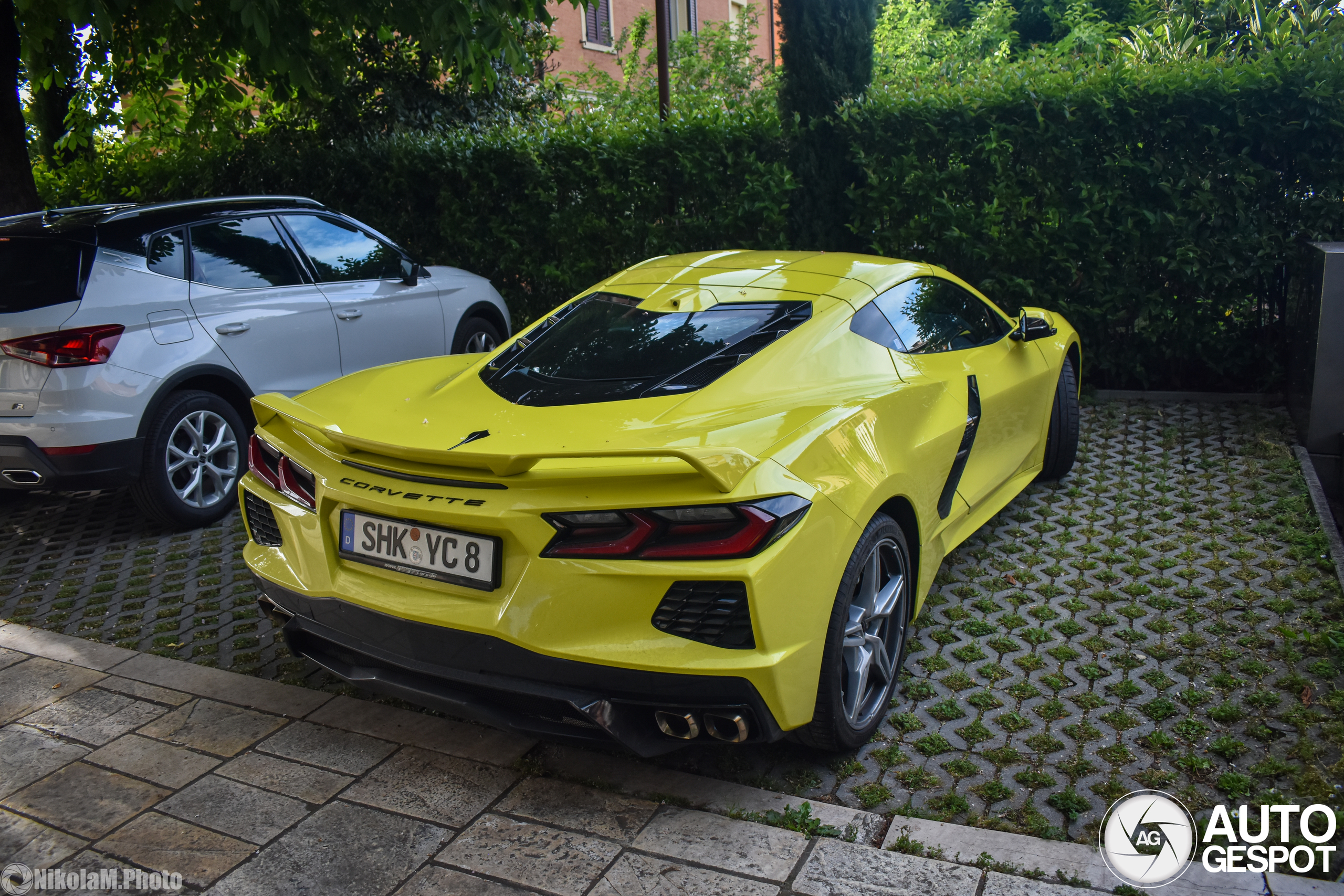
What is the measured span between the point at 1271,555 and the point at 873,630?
2441mm

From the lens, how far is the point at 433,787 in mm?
2934

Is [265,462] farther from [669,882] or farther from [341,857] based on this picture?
[669,882]

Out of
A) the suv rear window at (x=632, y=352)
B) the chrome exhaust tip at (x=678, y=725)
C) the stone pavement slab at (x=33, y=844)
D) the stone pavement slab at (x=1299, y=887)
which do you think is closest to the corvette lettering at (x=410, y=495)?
the suv rear window at (x=632, y=352)

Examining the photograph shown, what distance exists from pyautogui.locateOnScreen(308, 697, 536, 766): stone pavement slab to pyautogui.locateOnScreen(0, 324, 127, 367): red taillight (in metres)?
2.58

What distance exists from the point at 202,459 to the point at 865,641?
4114 millimetres

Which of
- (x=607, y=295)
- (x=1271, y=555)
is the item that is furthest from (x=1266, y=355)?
(x=607, y=295)

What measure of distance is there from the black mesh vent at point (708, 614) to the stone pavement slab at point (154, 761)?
165 centimetres

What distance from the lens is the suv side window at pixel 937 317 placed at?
3805 millimetres

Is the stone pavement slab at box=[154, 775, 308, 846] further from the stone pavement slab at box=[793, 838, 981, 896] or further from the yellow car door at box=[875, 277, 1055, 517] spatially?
the yellow car door at box=[875, 277, 1055, 517]

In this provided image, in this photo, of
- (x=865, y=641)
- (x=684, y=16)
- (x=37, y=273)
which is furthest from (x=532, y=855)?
(x=684, y=16)

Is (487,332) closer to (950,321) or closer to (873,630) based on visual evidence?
(950,321)

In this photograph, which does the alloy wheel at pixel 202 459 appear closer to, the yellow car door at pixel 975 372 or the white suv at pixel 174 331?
the white suv at pixel 174 331

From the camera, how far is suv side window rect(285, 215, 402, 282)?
20.9 feet
